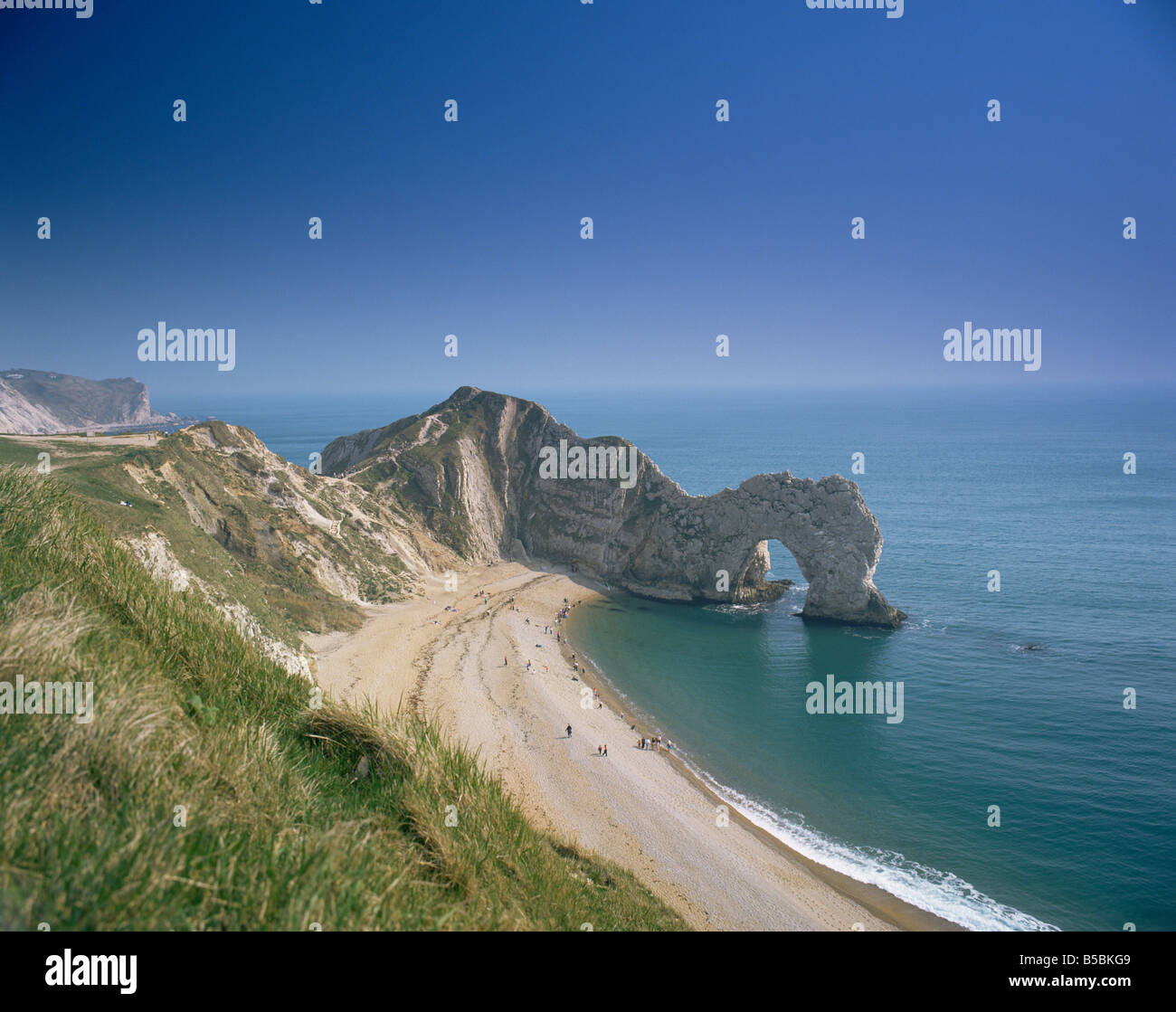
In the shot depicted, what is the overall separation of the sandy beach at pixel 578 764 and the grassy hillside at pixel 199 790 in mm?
5146

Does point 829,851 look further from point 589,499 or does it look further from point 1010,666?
point 589,499

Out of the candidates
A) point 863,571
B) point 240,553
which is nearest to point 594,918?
point 240,553

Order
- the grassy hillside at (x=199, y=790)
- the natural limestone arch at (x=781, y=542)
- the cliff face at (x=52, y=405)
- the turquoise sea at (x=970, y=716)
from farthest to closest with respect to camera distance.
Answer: the cliff face at (x=52, y=405)
the natural limestone arch at (x=781, y=542)
the turquoise sea at (x=970, y=716)
the grassy hillside at (x=199, y=790)

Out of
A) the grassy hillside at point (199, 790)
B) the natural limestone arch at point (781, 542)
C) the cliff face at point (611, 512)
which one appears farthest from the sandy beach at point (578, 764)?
the natural limestone arch at point (781, 542)

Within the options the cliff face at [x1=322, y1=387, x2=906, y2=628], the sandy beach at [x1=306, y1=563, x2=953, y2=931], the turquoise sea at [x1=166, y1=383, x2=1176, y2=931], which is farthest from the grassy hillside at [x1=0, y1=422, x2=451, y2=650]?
the turquoise sea at [x1=166, y1=383, x2=1176, y2=931]

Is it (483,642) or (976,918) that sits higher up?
(483,642)

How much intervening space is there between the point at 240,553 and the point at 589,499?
35445 millimetres

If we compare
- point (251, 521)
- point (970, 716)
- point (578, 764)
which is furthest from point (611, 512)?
point (970, 716)

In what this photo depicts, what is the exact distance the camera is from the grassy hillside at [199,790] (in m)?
3.27

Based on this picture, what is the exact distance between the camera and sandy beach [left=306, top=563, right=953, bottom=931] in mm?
21562

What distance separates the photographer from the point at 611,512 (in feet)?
209

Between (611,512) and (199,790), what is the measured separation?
59796mm

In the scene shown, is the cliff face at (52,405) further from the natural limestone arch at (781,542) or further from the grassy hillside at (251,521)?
the natural limestone arch at (781,542)

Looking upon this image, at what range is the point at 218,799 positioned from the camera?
4254 millimetres
